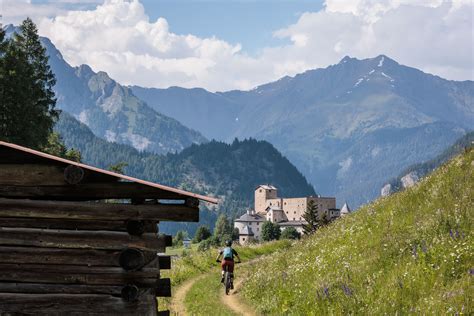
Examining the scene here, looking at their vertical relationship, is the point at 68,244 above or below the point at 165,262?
above

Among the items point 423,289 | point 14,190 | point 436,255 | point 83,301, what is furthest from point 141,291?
point 436,255

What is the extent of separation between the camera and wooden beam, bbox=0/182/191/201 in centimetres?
1017

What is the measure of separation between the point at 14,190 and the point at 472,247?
1091 centimetres

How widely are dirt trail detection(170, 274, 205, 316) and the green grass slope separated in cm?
247

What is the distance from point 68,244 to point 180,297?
45.5ft

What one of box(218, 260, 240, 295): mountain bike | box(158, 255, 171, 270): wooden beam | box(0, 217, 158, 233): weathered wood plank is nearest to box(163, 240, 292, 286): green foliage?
box(218, 260, 240, 295): mountain bike

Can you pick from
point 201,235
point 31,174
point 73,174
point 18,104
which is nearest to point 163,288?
point 73,174

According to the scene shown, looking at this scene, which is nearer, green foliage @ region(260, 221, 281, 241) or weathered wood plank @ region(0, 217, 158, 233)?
weathered wood plank @ region(0, 217, 158, 233)

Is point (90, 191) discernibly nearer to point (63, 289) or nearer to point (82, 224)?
point (82, 224)

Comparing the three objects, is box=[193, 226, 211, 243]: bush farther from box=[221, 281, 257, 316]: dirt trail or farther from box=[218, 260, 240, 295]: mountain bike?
box=[218, 260, 240, 295]: mountain bike

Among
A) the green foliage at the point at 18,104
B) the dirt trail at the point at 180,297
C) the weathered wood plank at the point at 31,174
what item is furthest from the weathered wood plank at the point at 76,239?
the green foliage at the point at 18,104

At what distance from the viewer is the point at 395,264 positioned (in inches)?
607

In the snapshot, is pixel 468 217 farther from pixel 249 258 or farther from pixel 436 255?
pixel 249 258

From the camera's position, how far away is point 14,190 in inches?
400
